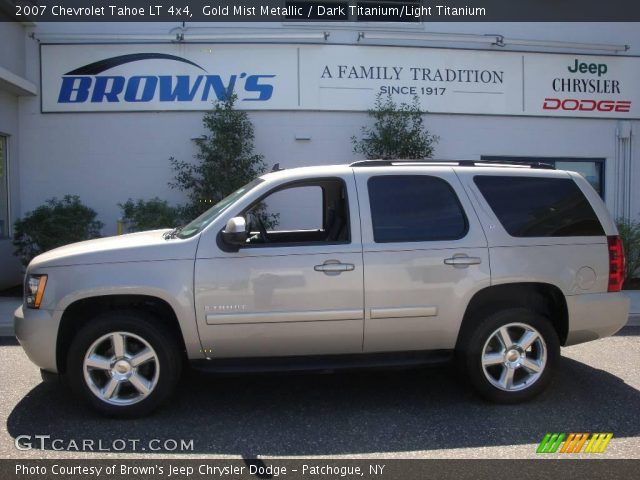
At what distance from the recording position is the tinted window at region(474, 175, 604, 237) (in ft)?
15.8

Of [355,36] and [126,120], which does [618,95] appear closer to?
[355,36]

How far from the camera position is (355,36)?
10.9 metres

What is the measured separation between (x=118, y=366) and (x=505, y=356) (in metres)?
3.01

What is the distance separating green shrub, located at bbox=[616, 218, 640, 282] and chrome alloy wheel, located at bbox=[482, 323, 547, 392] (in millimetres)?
6473

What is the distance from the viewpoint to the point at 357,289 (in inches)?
176

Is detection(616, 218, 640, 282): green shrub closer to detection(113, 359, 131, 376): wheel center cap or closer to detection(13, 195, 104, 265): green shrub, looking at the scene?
detection(113, 359, 131, 376): wheel center cap

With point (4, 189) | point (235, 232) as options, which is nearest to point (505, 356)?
point (235, 232)

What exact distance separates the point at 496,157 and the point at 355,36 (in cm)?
355

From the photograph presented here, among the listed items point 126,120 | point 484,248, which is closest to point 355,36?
point 126,120

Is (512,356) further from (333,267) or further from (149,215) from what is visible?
(149,215)

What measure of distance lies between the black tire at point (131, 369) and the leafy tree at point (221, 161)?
221 inches

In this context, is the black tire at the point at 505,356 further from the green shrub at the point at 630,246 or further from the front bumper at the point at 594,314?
the green shrub at the point at 630,246

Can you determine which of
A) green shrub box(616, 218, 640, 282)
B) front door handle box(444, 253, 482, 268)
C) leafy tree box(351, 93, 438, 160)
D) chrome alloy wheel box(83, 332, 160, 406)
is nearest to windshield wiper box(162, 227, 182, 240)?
chrome alloy wheel box(83, 332, 160, 406)

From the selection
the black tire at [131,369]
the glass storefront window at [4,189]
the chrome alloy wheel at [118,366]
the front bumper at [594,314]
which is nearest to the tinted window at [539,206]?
the front bumper at [594,314]
